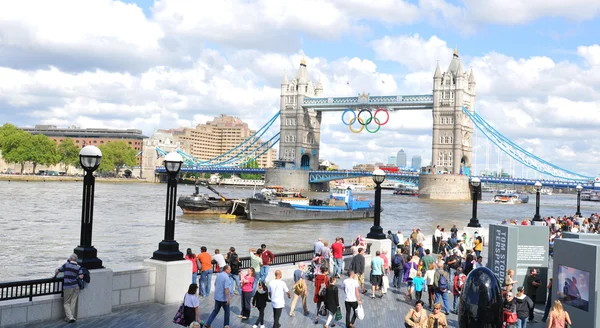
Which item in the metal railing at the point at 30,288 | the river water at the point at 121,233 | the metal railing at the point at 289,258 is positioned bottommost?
the river water at the point at 121,233

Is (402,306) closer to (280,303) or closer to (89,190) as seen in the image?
(280,303)

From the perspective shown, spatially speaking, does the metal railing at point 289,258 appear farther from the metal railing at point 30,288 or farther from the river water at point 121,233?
the river water at point 121,233

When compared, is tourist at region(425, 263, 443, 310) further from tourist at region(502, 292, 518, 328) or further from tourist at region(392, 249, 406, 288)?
tourist at region(502, 292, 518, 328)

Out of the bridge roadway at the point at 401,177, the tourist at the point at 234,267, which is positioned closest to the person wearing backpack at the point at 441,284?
the tourist at the point at 234,267

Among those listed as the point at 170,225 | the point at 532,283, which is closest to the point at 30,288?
the point at 170,225

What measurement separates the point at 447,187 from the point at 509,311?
350 feet

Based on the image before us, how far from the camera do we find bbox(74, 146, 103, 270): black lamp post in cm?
1193

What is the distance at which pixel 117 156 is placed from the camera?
156250 millimetres

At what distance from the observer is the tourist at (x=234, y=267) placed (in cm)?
1527

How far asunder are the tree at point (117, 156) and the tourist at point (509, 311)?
141328mm

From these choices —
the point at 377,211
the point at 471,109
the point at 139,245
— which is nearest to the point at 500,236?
the point at 377,211

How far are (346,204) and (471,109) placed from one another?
86.3m

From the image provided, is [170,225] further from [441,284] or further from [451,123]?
[451,123]

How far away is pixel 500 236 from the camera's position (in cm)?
1591
